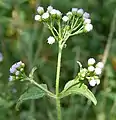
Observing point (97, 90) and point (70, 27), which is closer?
point (70, 27)

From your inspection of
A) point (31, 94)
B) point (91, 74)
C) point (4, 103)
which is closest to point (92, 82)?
point (91, 74)

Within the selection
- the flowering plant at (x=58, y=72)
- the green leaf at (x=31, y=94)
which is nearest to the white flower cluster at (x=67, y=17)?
the flowering plant at (x=58, y=72)

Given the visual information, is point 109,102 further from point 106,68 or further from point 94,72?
point 94,72

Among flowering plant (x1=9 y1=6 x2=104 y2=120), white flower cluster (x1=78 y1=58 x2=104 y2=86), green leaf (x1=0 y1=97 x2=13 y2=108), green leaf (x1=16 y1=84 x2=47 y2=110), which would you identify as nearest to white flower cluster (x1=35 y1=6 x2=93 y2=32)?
flowering plant (x1=9 y1=6 x2=104 y2=120)

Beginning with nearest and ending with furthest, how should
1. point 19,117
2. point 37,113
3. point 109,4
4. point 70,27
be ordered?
1. point 70,27
2. point 19,117
3. point 37,113
4. point 109,4

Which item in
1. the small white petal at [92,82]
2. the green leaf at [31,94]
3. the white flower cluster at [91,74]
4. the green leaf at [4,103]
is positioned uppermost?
the white flower cluster at [91,74]

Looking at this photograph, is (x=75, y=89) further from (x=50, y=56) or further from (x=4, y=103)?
(x=50, y=56)

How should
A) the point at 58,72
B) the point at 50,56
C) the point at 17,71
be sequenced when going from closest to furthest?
1. the point at 58,72
2. the point at 17,71
3. the point at 50,56

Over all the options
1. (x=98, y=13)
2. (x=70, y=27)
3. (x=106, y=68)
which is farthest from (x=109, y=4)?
(x=70, y=27)

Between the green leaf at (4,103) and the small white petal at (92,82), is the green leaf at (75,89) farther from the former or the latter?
the green leaf at (4,103)
